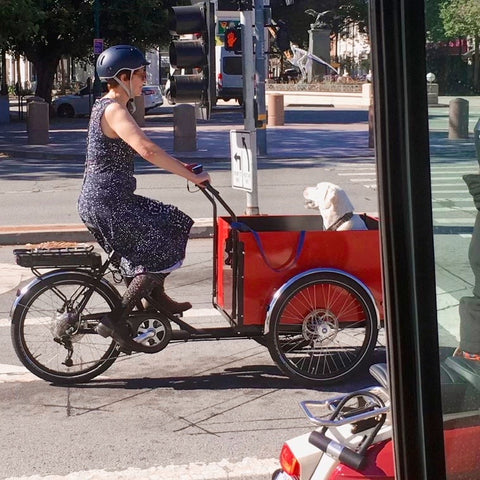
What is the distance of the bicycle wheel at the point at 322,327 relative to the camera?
18.1 feet

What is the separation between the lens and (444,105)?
6.60 feet

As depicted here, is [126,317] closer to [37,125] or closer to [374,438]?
[374,438]

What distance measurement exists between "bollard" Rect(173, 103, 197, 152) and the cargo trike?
56.9 ft

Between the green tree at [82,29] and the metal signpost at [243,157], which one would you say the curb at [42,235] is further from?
the green tree at [82,29]

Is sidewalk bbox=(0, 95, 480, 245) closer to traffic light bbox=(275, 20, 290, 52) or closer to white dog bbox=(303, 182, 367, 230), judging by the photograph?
traffic light bbox=(275, 20, 290, 52)

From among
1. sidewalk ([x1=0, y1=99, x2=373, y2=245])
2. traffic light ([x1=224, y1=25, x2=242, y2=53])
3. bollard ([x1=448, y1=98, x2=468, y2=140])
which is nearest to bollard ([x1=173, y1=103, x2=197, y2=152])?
sidewalk ([x1=0, y1=99, x2=373, y2=245])

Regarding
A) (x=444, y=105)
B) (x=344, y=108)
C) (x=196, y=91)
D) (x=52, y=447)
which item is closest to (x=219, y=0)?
(x=196, y=91)

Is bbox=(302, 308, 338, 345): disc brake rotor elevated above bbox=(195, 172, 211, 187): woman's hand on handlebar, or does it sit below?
below

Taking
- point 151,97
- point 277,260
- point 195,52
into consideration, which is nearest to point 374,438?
point 277,260

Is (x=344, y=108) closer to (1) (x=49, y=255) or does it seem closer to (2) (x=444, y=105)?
(1) (x=49, y=255)

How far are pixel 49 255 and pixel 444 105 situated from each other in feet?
12.5

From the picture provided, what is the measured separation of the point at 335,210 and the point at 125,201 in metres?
1.29

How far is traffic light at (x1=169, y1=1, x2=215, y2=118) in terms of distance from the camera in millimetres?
9117

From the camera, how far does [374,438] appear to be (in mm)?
2676
